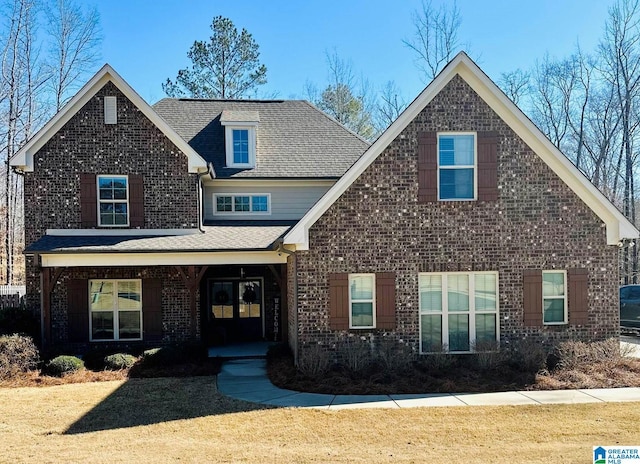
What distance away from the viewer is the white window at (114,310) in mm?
14812

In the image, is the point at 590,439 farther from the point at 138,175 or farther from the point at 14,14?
the point at 14,14

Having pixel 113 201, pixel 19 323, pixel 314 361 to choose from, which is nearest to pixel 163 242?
pixel 113 201

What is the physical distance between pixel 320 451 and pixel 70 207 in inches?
437

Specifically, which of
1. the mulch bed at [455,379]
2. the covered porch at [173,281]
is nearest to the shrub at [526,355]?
the mulch bed at [455,379]

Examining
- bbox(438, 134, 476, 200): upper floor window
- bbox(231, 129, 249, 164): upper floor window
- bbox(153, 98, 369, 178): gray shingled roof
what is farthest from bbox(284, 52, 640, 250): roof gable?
bbox(231, 129, 249, 164): upper floor window

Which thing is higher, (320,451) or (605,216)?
(605,216)

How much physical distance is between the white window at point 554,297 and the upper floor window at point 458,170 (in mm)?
2609

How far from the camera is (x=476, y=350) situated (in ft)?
38.8

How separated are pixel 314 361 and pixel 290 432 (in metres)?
3.50

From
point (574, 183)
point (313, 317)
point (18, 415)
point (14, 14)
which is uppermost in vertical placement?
point (14, 14)

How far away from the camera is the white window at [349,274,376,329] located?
1192 centimetres

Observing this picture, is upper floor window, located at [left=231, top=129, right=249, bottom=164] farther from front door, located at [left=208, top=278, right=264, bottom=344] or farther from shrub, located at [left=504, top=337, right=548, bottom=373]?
shrub, located at [left=504, top=337, right=548, bottom=373]

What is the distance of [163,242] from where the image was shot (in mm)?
14055

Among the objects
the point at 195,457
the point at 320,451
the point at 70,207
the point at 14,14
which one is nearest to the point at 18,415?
the point at 195,457
